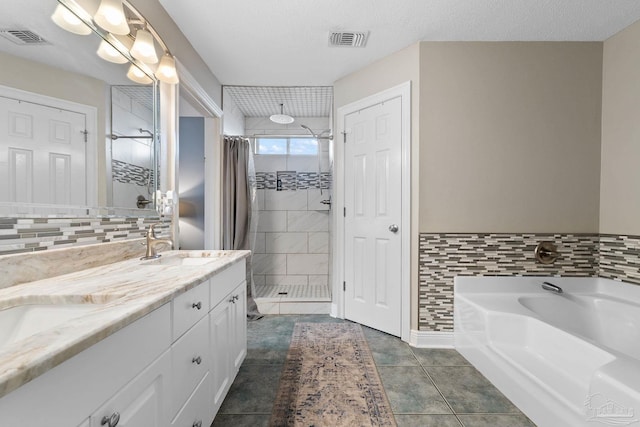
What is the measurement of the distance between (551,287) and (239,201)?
2.79 meters

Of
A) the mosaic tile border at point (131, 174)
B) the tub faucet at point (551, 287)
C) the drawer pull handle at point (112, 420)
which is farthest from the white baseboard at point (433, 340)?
the mosaic tile border at point (131, 174)

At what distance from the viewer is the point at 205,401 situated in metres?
1.15

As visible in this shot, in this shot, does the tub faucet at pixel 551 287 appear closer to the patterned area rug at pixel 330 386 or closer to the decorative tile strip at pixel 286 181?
the patterned area rug at pixel 330 386

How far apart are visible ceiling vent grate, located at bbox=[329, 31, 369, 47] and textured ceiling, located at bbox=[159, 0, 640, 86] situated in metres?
0.04

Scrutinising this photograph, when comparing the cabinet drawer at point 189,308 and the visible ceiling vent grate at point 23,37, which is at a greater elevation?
the visible ceiling vent grate at point 23,37

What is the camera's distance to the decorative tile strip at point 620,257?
1860 millimetres

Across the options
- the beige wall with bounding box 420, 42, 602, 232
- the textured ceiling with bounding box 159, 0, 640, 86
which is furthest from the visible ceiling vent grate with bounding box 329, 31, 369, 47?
the beige wall with bounding box 420, 42, 602, 232

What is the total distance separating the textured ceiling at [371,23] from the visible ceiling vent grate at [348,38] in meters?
0.04

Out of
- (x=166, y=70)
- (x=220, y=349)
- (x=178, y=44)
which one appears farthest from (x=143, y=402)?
(x=178, y=44)

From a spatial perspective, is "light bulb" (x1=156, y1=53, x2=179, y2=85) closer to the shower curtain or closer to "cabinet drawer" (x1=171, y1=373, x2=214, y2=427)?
the shower curtain

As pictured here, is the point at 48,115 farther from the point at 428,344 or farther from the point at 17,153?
the point at 428,344

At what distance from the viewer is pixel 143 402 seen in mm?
733

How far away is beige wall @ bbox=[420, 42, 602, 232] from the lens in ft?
6.81

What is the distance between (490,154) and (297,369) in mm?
2146
